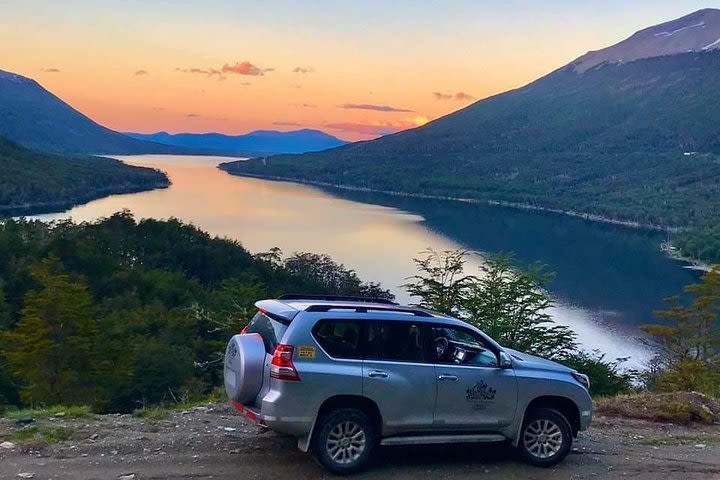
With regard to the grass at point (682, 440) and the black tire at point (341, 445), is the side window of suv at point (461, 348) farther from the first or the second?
the grass at point (682, 440)

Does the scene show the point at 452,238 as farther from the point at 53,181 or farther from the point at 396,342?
the point at 396,342

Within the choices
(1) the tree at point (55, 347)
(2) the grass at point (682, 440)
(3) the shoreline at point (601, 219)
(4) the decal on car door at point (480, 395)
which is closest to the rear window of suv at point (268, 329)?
(4) the decal on car door at point (480, 395)

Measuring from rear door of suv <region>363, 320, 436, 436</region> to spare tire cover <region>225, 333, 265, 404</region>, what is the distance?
3.20 feet

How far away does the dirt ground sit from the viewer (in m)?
6.76

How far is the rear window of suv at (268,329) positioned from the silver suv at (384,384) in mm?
14

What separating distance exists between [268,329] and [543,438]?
300 centimetres

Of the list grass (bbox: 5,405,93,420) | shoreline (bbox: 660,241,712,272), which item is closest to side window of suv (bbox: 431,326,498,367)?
grass (bbox: 5,405,93,420)

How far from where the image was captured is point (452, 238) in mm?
100625

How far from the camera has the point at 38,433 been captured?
7562 mm

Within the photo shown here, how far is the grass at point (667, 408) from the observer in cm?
1005

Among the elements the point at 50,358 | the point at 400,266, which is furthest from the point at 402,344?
the point at 400,266

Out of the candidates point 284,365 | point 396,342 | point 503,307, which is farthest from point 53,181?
point 284,365

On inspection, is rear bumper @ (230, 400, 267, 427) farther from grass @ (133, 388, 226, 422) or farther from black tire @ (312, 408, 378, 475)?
grass @ (133, 388, 226, 422)

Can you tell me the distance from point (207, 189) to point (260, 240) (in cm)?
8752
